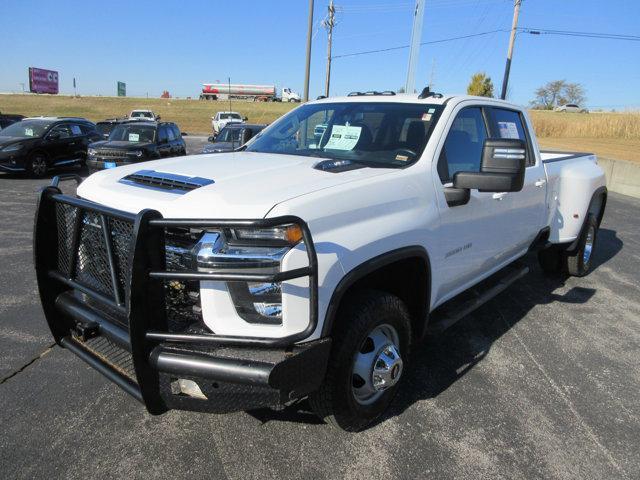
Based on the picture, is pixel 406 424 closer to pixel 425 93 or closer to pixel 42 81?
pixel 425 93

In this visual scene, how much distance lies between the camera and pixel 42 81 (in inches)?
3177

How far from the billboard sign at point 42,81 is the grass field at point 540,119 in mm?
19355

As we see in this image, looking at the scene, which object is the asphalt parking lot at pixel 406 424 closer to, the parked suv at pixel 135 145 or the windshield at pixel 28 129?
the parked suv at pixel 135 145

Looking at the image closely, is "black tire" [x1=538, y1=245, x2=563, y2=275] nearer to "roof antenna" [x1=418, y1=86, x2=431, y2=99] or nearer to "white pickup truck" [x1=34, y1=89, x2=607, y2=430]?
"white pickup truck" [x1=34, y1=89, x2=607, y2=430]

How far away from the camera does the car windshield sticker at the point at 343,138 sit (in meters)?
3.37

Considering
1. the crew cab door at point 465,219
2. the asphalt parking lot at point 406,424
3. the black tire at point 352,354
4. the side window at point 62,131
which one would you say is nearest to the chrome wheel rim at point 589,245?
the asphalt parking lot at point 406,424

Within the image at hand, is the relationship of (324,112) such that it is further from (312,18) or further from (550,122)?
(550,122)

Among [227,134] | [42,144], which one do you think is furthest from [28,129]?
[227,134]

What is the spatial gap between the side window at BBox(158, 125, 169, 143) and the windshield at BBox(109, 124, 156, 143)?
0.15 meters

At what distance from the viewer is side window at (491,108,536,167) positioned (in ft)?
13.1

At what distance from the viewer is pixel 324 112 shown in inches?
152

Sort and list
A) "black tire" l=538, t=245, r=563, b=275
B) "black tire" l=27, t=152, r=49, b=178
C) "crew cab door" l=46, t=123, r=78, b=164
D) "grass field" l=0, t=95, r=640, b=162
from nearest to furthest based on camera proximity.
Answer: "black tire" l=538, t=245, r=563, b=275 < "black tire" l=27, t=152, r=49, b=178 < "crew cab door" l=46, t=123, r=78, b=164 < "grass field" l=0, t=95, r=640, b=162

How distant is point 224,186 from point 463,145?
73.2 inches

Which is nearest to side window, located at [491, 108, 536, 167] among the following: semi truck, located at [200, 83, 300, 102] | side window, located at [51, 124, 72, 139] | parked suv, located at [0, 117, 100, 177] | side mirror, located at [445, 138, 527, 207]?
side mirror, located at [445, 138, 527, 207]
